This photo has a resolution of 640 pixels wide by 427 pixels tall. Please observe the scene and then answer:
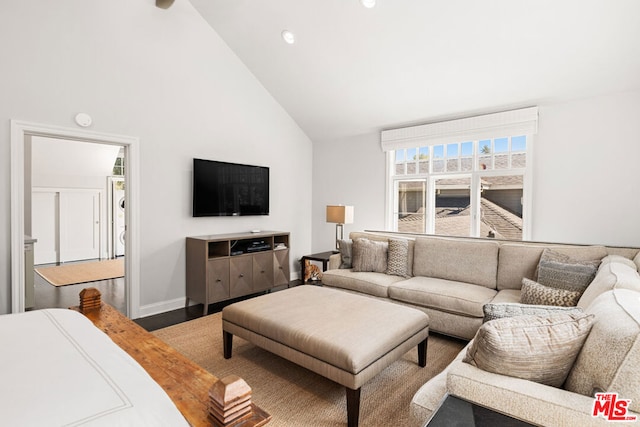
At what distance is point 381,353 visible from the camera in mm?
2035

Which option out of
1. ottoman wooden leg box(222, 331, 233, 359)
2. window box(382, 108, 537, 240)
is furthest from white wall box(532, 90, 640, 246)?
ottoman wooden leg box(222, 331, 233, 359)

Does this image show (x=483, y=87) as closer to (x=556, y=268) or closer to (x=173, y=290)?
(x=556, y=268)

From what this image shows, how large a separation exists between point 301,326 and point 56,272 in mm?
5816

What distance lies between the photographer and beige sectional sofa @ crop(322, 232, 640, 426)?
1.08m

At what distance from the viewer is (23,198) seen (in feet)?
9.77

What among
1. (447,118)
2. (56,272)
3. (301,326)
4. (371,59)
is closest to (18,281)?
(301,326)

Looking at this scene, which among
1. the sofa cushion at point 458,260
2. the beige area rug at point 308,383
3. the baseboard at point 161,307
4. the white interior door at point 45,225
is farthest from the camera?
the white interior door at point 45,225

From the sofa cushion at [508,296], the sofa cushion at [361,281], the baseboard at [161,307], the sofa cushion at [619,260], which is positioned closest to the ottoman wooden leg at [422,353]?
the sofa cushion at [508,296]

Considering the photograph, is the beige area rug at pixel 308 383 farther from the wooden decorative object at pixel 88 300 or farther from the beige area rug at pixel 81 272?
the beige area rug at pixel 81 272

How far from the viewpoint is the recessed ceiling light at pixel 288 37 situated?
148 inches

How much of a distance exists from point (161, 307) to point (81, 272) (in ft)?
10.2

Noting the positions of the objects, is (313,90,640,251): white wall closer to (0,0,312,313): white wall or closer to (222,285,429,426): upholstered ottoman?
(222,285,429,426): upholstered ottoman

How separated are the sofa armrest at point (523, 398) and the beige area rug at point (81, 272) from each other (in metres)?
5.78

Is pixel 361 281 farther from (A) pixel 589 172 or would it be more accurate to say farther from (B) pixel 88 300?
(A) pixel 589 172
